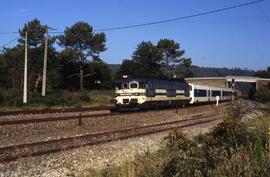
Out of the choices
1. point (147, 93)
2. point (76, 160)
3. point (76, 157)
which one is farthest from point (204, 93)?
point (76, 160)

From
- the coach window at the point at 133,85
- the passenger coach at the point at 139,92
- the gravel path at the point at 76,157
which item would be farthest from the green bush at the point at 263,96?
the gravel path at the point at 76,157

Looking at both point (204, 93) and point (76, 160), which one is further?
point (204, 93)

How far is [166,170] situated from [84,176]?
2278 millimetres

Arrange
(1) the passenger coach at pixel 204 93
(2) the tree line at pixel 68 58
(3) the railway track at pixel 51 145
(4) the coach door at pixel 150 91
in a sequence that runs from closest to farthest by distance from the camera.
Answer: (3) the railway track at pixel 51 145 < (4) the coach door at pixel 150 91 < (1) the passenger coach at pixel 204 93 < (2) the tree line at pixel 68 58

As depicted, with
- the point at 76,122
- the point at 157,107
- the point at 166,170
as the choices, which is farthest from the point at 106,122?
the point at 166,170

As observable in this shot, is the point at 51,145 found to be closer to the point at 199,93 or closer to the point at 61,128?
the point at 61,128

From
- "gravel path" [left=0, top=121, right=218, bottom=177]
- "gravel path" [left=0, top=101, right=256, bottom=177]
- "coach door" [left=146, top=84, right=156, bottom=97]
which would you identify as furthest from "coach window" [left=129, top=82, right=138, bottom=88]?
"gravel path" [left=0, top=121, right=218, bottom=177]

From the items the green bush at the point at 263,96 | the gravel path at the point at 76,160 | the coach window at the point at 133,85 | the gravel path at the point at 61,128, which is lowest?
the gravel path at the point at 76,160

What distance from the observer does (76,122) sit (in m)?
24.0

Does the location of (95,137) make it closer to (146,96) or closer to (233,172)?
(233,172)

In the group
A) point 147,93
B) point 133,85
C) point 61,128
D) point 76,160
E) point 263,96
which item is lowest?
point 76,160

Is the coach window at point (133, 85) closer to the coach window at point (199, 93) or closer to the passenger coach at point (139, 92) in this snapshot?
the passenger coach at point (139, 92)

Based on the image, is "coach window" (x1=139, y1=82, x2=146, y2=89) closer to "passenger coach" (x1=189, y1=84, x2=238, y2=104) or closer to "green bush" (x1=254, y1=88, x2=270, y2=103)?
"passenger coach" (x1=189, y1=84, x2=238, y2=104)

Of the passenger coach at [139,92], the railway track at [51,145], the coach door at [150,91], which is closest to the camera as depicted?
the railway track at [51,145]
